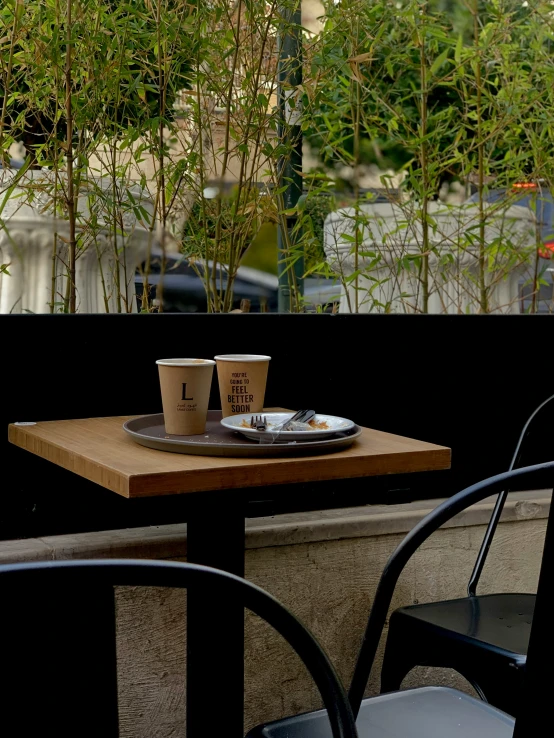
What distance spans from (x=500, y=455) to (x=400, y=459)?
4.22 feet

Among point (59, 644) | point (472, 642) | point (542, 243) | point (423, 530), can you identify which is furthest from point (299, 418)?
point (542, 243)

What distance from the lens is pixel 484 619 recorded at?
171cm

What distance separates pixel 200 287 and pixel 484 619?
1042 mm

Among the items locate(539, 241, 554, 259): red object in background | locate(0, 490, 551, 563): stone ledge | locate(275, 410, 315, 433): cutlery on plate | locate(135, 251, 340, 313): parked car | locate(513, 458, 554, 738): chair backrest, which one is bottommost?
locate(0, 490, 551, 563): stone ledge

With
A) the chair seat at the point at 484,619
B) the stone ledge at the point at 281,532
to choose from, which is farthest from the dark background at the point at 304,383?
the chair seat at the point at 484,619

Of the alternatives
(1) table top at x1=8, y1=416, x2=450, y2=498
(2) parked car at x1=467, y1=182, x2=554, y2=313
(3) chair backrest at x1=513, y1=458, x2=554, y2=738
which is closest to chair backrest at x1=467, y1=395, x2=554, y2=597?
(1) table top at x1=8, y1=416, x2=450, y2=498

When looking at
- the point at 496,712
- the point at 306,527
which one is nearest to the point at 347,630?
the point at 306,527

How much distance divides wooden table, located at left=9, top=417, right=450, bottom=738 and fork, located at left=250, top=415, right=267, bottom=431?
0.36 ft

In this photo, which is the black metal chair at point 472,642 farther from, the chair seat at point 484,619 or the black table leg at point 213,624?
the black table leg at point 213,624

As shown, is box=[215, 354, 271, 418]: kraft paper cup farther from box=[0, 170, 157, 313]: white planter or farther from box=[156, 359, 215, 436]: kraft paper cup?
box=[0, 170, 157, 313]: white planter

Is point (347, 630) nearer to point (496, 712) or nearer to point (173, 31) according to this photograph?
point (496, 712)

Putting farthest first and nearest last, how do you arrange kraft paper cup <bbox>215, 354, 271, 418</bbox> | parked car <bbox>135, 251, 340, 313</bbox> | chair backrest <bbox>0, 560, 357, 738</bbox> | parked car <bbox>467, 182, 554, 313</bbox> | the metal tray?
parked car <bbox>467, 182, 554, 313</bbox> < parked car <bbox>135, 251, 340, 313</bbox> < kraft paper cup <bbox>215, 354, 271, 418</bbox> < the metal tray < chair backrest <bbox>0, 560, 357, 738</bbox>

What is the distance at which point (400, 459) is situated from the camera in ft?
5.06

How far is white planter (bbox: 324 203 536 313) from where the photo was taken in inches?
99.3
